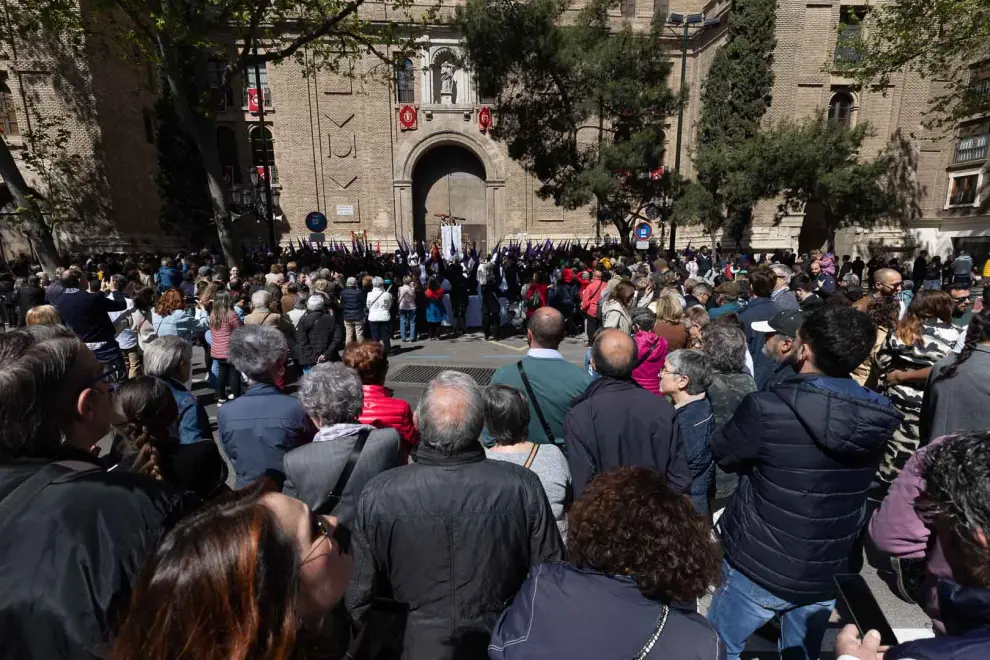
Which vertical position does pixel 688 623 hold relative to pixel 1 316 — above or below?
above

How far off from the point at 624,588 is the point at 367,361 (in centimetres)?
229

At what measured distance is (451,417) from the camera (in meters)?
1.97

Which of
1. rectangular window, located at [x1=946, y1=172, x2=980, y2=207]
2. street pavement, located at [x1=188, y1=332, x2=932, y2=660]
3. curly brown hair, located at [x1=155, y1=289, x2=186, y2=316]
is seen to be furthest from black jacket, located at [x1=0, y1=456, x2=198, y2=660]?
rectangular window, located at [x1=946, y1=172, x2=980, y2=207]

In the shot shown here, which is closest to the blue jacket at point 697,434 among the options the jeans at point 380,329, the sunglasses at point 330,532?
the sunglasses at point 330,532

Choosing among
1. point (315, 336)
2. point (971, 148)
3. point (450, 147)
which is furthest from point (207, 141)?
point (971, 148)

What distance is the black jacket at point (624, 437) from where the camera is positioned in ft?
8.74

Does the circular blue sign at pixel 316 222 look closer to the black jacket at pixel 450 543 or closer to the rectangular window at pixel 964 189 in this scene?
the black jacket at pixel 450 543

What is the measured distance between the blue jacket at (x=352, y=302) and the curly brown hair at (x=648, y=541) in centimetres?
813

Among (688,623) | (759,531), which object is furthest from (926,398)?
(688,623)

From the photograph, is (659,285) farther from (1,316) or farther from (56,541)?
(1,316)

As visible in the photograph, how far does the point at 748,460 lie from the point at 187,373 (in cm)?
340

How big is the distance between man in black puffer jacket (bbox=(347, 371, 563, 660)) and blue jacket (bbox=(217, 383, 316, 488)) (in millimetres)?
1117

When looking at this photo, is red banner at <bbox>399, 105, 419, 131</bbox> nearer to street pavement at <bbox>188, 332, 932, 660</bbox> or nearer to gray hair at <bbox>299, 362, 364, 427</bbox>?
street pavement at <bbox>188, 332, 932, 660</bbox>

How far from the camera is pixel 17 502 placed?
3.98 feet
